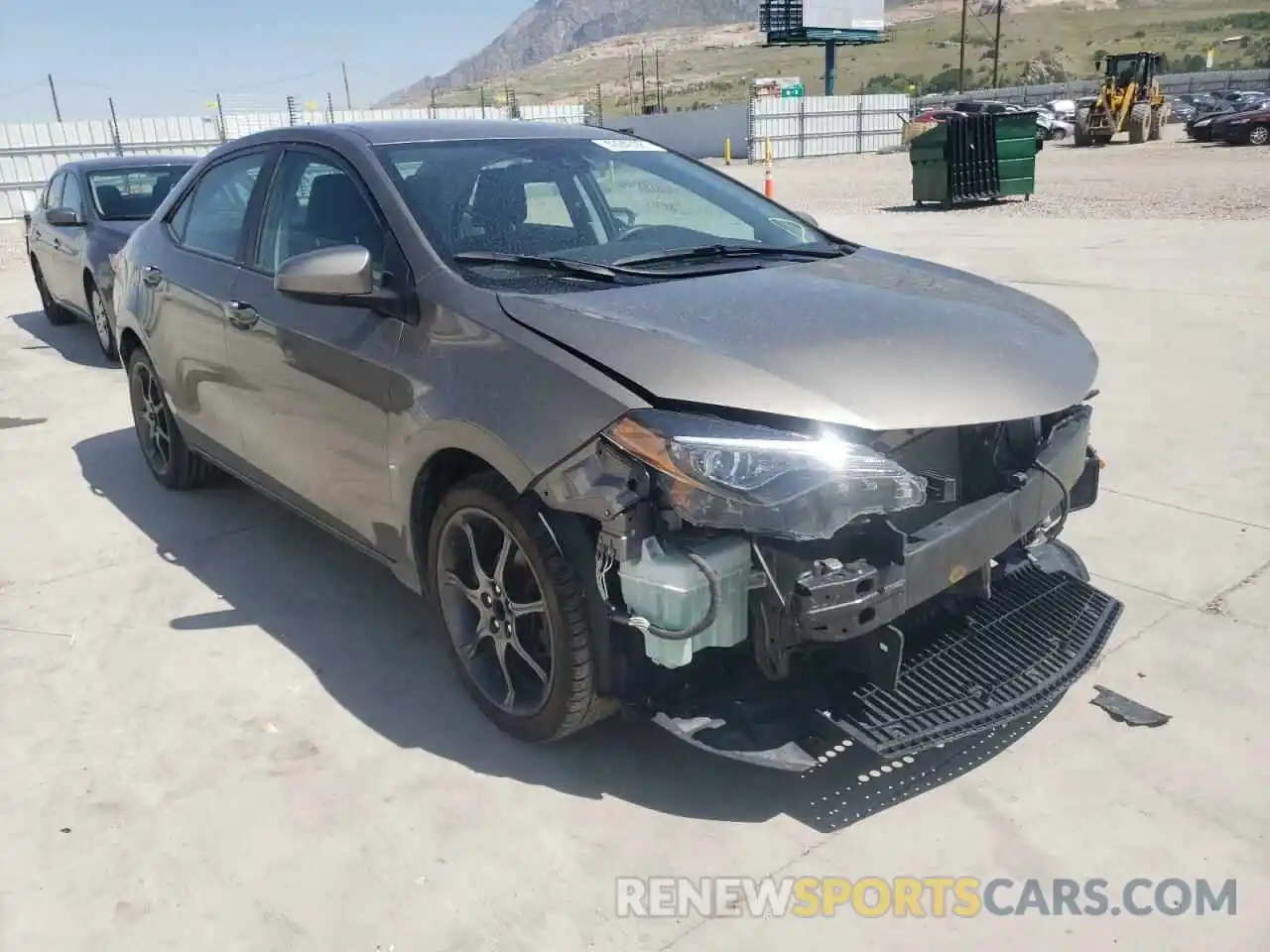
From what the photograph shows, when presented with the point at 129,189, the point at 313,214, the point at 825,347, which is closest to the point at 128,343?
the point at 313,214

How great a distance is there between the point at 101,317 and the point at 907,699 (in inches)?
306

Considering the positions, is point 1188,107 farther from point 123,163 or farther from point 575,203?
point 575,203

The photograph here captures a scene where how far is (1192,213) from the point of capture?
49.8 feet

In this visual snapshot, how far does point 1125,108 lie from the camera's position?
3391cm

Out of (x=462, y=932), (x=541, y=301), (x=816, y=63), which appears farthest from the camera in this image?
(x=816, y=63)

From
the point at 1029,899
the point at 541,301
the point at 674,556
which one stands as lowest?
the point at 1029,899

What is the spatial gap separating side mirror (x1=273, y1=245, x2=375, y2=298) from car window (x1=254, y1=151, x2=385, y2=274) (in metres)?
0.17

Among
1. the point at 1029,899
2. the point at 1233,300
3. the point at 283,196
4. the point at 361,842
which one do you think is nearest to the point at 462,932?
the point at 361,842

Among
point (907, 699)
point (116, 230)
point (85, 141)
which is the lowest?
point (907, 699)

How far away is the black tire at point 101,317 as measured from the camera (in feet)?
26.8

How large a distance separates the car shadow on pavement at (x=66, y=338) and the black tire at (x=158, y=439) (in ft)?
11.7

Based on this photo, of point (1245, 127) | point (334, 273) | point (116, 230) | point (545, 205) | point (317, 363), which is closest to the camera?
point (334, 273)

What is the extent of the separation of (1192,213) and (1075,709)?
14615 millimetres

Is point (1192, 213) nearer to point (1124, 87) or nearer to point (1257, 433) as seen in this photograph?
point (1257, 433)
